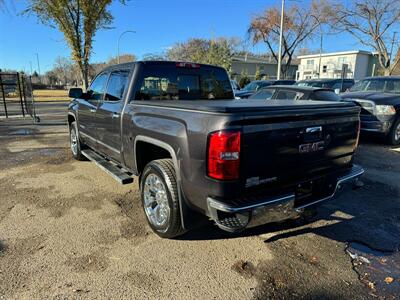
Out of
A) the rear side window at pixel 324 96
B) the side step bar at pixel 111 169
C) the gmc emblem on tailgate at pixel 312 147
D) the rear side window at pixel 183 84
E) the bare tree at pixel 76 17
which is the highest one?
the bare tree at pixel 76 17

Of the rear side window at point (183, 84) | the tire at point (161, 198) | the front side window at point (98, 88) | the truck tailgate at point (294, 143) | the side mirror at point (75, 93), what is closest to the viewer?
the truck tailgate at point (294, 143)

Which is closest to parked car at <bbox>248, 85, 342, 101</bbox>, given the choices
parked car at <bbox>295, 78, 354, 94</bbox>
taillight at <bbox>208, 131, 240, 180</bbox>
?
taillight at <bbox>208, 131, 240, 180</bbox>

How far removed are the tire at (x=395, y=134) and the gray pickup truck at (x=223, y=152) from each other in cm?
575

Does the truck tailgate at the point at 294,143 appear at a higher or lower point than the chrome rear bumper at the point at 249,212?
higher

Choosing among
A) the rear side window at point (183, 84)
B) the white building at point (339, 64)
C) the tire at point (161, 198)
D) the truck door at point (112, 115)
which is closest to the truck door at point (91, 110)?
the truck door at point (112, 115)

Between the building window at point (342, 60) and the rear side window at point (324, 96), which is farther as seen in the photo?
the building window at point (342, 60)

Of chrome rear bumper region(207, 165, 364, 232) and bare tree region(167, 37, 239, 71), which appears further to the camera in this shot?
bare tree region(167, 37, 239, 71)

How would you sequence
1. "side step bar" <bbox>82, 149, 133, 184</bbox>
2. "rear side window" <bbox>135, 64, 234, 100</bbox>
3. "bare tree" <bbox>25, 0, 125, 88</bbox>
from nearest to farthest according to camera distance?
"side step bar" <bbox>82, 149, 133, 184</bbox>
"rear side window" <bbox>135, 64, 234, 100</bbox>
"bare tree" <bbox>25, 0, 125, 88</bbox>

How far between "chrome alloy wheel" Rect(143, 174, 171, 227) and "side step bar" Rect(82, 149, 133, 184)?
0.38m

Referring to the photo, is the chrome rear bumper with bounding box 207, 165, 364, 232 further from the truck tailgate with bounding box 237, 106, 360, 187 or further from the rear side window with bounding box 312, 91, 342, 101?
the rear side window with bounding box 312, 91, 342, 101

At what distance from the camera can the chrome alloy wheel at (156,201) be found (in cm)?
322

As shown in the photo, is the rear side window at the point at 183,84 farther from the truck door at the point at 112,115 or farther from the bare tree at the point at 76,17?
the bare tree at the point at 76,17

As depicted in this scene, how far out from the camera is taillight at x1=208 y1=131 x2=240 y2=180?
2367 millimetres

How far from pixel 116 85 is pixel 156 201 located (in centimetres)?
191
